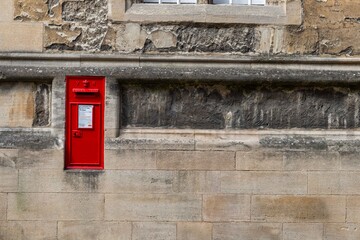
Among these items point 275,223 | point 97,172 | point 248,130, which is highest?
point 248,130

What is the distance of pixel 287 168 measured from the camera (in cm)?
680

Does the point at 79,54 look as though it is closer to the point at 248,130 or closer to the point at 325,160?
the point at 248,130

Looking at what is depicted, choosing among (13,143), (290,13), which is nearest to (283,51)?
(290,13)

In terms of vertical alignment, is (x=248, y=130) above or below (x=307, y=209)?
above

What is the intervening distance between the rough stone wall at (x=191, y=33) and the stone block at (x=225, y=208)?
5.15 feet

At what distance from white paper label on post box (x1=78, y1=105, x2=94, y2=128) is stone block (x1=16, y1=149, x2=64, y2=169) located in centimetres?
39

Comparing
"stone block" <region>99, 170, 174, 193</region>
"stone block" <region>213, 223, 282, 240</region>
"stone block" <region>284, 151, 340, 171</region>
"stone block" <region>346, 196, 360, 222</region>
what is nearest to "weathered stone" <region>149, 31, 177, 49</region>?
"stone block" <region>99, 170, 174, 193</region>

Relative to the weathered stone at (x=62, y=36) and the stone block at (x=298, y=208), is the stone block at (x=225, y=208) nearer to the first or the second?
the stone block at (x=298, y=208)

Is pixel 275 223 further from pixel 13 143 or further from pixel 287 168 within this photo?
pixel 13 143

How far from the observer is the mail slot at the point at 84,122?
675cm

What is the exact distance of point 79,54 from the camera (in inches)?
265

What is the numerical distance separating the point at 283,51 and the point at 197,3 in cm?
108

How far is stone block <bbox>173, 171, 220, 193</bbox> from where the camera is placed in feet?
22.1

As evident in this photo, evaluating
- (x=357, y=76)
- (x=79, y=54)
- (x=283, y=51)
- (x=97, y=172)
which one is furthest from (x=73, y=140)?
(x=357, y=76)
